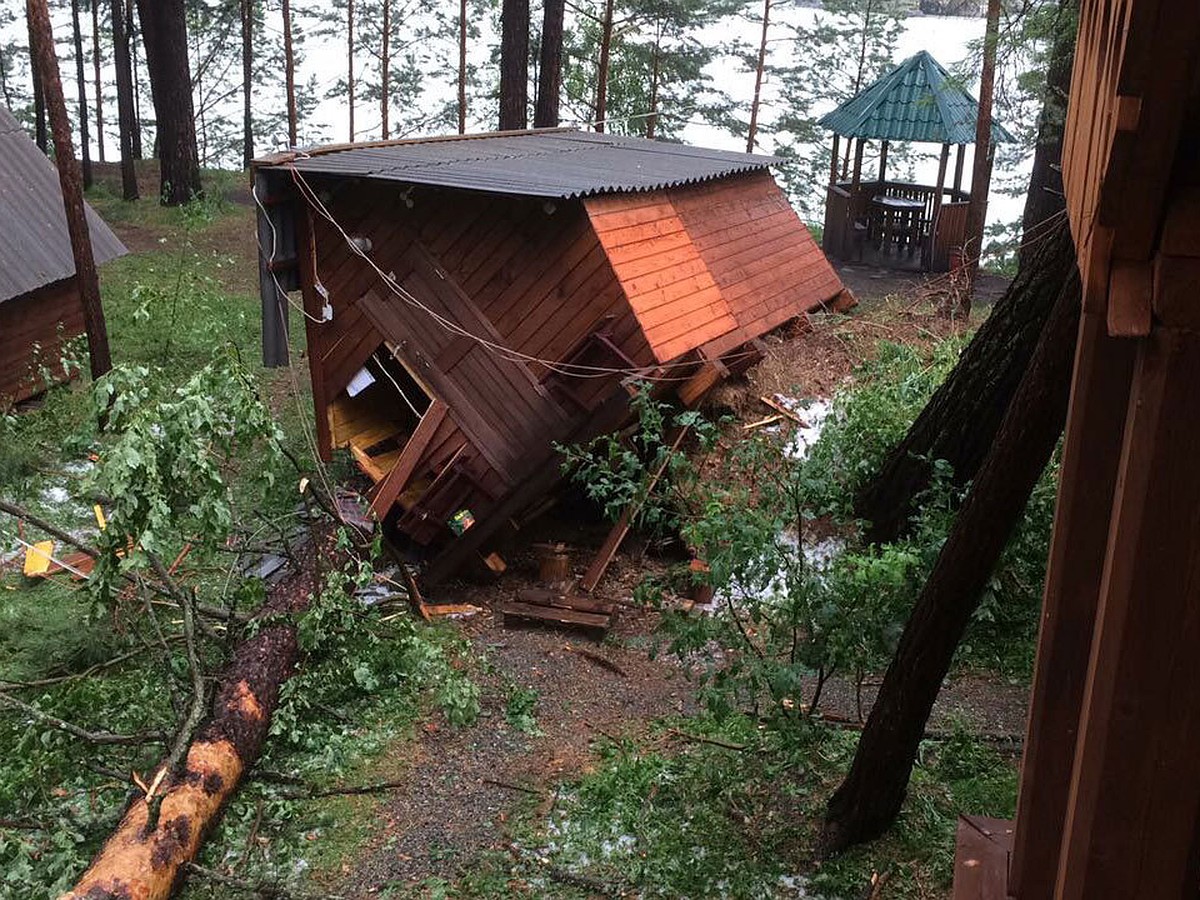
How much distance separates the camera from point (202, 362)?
15617 millimetres

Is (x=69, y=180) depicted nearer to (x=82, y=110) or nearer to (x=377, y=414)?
(x=377, y=414)

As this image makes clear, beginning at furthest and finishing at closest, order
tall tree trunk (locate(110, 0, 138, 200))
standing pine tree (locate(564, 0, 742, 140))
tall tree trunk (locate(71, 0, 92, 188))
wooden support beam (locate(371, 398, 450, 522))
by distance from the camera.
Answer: standing pine tree (locate(564, 0, 742, 140))
tall tree trunk (locate(71, 0, 92, 188))
tall tree trunk (locate(110, 0, 138, 200))
wooden support beam (locate(371, 398, 450, 522))

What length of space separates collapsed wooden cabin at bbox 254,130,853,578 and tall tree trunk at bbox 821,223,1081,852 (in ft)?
16.9

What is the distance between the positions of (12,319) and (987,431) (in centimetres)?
1257

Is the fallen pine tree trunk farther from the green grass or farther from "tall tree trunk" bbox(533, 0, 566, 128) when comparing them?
"tall tree trunk" bbox(533, 0, 566, 128)

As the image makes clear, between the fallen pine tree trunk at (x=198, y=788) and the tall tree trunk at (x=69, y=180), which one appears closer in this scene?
the fallen pine tree trunk at (x=198, y=788)

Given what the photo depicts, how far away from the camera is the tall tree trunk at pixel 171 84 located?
2144cm

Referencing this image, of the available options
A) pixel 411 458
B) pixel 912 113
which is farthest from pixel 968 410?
pixel 912 113

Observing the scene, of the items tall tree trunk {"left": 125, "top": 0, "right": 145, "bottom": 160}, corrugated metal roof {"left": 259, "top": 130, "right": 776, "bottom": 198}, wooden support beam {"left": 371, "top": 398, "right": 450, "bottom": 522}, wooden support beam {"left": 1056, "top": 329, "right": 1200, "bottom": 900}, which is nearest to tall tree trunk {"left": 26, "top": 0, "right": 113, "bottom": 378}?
corrugated metal roof {"left": 259, "top": 130, "right": 776, "bottom": 198}

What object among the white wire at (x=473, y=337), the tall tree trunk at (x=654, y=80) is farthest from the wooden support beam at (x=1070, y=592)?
the tall tree trunk at (x=654, y=80)

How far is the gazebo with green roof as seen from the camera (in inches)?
776

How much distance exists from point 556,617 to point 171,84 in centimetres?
1788

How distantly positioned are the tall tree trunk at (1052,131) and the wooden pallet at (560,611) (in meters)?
4.82

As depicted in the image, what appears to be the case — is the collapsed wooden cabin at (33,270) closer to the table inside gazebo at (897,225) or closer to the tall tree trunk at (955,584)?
the tall tree trunk at (955,584)
